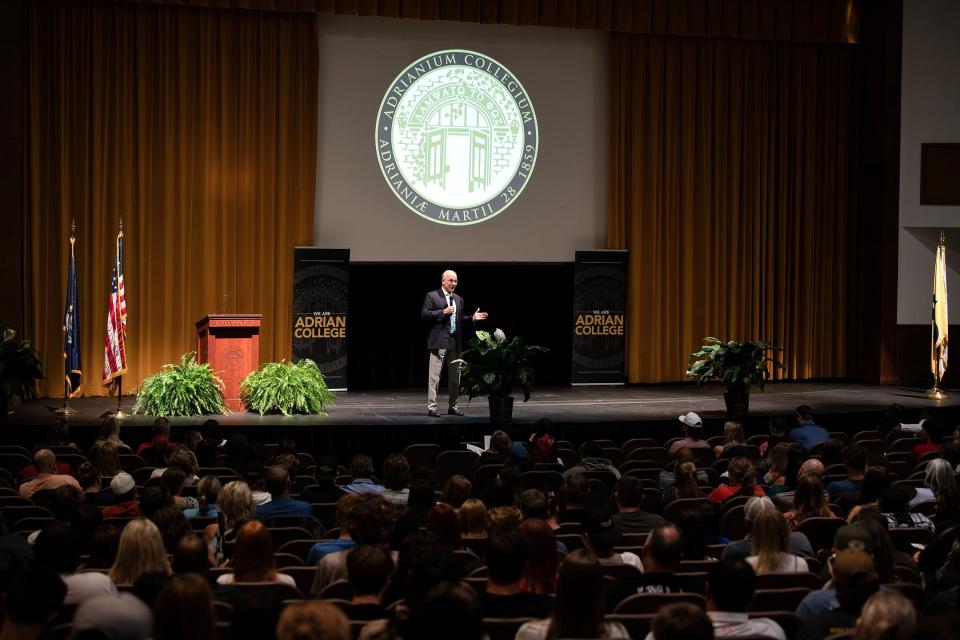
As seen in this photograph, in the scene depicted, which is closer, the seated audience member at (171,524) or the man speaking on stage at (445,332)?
the seated audience member at (171,524)

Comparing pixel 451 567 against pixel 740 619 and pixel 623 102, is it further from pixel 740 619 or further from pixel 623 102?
pixel 623 102

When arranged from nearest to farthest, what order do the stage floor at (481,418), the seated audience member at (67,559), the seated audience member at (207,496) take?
the seated audience member at (67,559) < the seated audience member at (207,496) < the stage floor at (481,418)

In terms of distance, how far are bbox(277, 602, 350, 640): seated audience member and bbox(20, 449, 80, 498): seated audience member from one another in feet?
14.4

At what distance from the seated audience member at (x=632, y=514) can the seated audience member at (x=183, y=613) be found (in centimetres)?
322

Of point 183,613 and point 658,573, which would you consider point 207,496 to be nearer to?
point 658,573

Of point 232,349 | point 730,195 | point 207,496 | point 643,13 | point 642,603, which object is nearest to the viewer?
point 642,603

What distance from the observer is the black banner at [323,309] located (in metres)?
14.3

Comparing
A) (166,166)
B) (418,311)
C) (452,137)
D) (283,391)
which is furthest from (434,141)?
(283,391)

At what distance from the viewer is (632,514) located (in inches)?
238

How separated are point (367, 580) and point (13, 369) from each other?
8.46 m

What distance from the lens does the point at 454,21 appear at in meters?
15.0

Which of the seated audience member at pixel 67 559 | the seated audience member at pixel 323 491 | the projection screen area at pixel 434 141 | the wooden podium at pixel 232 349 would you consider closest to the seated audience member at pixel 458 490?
the seated audience member at pixel 323 491

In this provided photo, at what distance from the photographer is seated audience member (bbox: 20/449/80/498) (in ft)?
22.8

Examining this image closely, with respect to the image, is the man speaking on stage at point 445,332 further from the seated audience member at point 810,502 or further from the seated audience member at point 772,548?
the seated audience member at point 772,548
